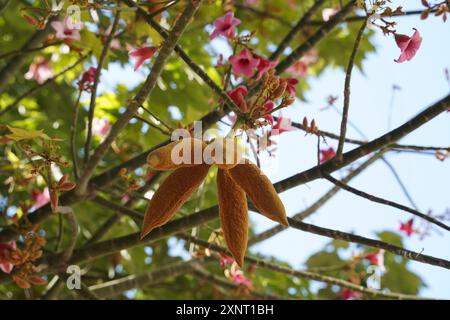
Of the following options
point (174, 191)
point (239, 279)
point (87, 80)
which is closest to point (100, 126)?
point (87, 80)

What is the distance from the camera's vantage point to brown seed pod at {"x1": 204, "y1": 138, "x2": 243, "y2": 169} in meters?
0.81

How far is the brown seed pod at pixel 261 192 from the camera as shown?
0.84 m

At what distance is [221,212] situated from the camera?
86 cm

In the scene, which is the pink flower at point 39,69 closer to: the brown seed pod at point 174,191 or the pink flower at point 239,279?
the pink flower at point 239,279

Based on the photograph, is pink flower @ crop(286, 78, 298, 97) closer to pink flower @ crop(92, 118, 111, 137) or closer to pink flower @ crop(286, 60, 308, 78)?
pink flower @ crop(92, 118, 111, 137)

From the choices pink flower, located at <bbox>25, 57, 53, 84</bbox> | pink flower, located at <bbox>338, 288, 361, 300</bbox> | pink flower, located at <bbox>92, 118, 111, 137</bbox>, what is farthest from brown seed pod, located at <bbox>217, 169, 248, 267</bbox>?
pink flower, located at <bbox>25, 57, 53, 84</bbox>

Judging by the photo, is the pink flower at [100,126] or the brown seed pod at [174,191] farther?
the pink flower at [100,126]

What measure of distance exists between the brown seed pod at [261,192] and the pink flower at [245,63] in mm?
618

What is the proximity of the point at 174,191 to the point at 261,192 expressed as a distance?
0.12 meters

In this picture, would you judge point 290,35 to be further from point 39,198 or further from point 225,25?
point 39,198

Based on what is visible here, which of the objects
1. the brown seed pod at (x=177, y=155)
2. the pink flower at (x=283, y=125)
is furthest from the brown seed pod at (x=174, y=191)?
the pink flower at (x=283, y=125)

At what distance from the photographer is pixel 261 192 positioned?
846 millimetres

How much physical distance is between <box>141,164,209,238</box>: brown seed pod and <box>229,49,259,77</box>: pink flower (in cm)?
61
